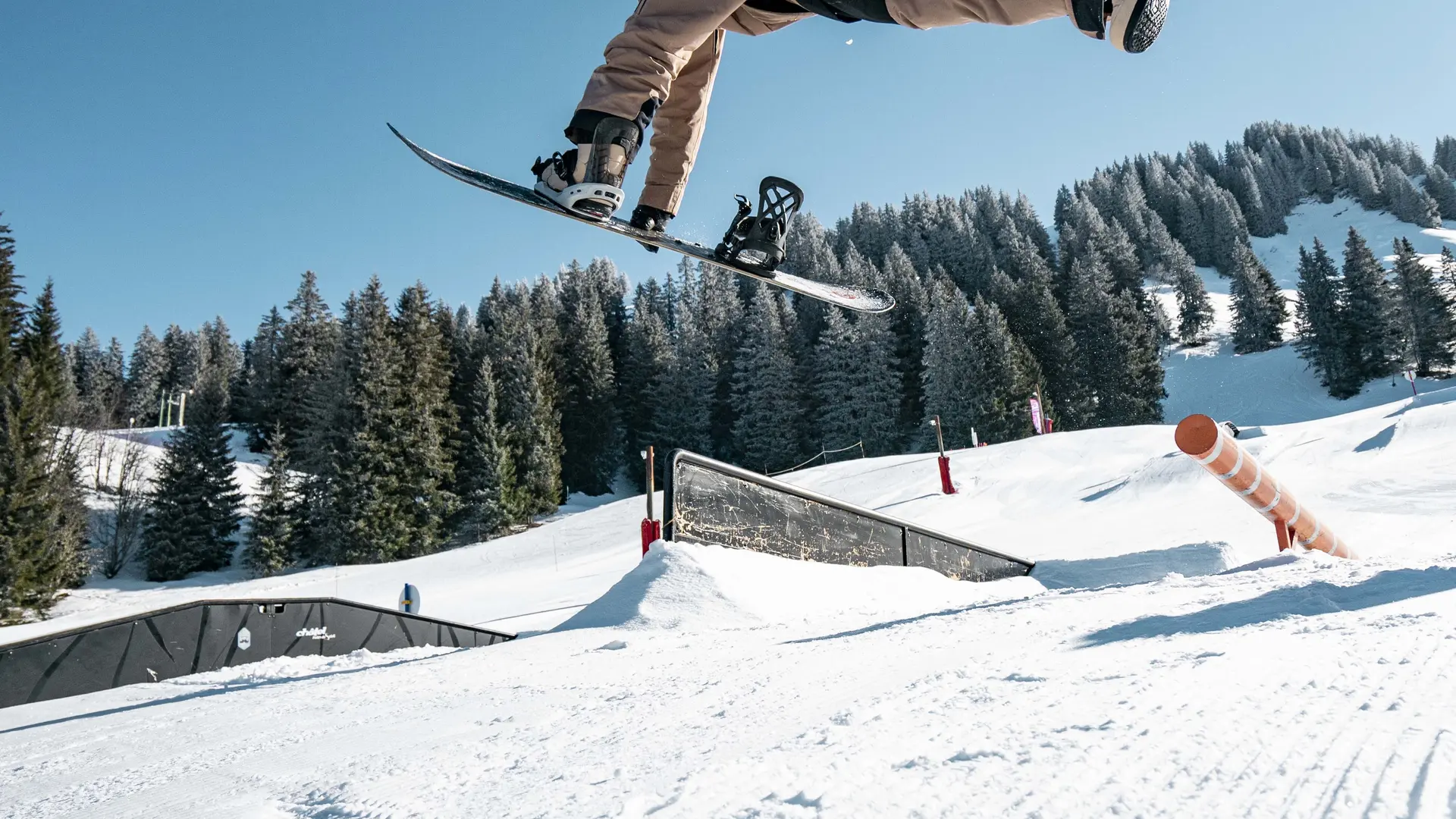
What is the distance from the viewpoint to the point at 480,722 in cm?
191

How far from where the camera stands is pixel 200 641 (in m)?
5.56

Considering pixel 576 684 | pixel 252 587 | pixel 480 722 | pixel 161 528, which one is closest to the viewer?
pixel 480 722

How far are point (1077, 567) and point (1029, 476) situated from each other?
8680 mm

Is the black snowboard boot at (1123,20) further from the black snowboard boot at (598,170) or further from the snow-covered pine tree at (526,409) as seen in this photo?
the snow-covered pine tree at (526,409)

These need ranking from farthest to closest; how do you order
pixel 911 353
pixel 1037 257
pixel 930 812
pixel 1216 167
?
pixel 1216 167
pixel 1037 257
pixel 911 353
pixel 930 812

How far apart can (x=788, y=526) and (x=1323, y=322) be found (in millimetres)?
50014

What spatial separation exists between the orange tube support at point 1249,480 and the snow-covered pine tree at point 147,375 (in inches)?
2980

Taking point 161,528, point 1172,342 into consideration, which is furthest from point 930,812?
point 1172,342

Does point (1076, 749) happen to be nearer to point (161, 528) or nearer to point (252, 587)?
point (252, 587)

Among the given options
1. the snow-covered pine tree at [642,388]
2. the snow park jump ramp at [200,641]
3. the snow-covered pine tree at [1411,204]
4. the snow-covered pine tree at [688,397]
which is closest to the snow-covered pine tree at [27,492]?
the snow park jump ramp at [200,641]

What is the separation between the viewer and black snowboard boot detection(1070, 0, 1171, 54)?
165 cm

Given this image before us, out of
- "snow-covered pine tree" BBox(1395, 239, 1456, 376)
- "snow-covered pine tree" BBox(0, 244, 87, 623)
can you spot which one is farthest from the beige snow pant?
"snow-covered pine tree" BBox(1395, 239, 1456, 376)

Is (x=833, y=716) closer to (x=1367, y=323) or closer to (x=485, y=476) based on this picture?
(x=485, y=476)

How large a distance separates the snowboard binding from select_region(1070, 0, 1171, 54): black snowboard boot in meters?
2.00
